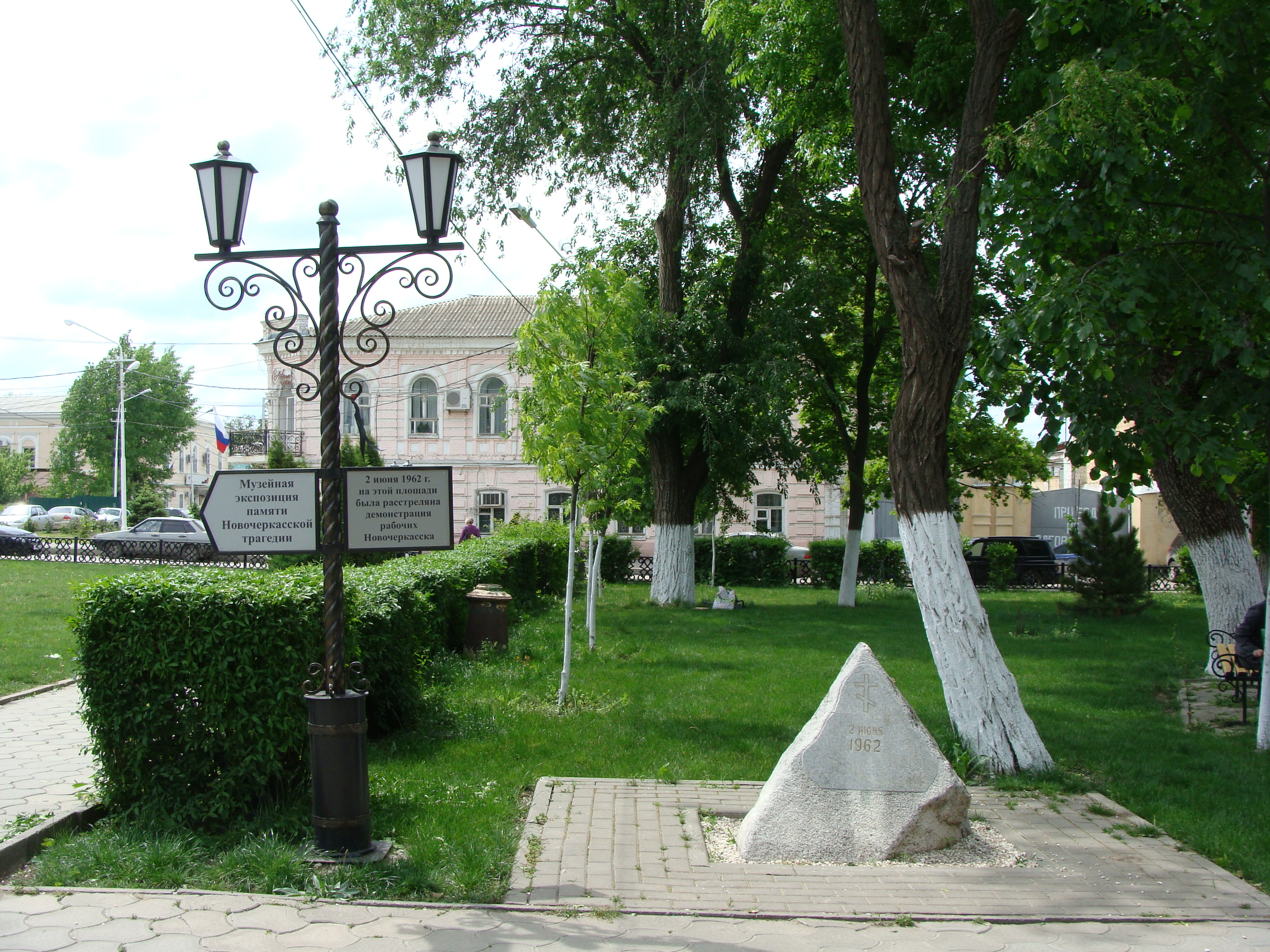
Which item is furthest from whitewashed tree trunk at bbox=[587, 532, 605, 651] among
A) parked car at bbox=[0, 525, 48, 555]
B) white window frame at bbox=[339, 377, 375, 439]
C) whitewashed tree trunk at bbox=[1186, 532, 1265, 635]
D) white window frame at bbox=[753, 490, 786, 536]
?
parked car at bbox=[0, 525, 48, 555]

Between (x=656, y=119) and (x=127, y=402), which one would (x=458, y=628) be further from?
(x=127, y=402)

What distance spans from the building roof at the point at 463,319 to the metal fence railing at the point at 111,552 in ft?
34.7

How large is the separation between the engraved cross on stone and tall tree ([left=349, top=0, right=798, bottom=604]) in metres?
11.3

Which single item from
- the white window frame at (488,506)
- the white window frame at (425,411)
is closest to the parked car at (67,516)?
the white window frame at (425,411)

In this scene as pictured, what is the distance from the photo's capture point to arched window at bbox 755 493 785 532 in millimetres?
37969

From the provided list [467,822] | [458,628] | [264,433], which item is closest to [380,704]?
[467,822]

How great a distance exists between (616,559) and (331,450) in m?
23.9

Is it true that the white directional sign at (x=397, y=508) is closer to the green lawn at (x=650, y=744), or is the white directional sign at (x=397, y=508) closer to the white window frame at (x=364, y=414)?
the green lawn at (x=650, y=744)

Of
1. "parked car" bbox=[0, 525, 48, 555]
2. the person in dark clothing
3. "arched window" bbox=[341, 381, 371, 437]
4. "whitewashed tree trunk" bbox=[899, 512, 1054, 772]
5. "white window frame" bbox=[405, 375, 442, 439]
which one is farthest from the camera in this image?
"white window frame" bbox=[405, 375, 442, 439]

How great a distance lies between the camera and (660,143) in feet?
55.1

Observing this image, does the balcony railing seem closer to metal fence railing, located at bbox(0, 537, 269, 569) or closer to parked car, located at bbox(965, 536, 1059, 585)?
metal fence railing, located at bbox(0, 537, 269, 569)

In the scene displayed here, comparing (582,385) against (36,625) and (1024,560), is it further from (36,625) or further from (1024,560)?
(1024,560)

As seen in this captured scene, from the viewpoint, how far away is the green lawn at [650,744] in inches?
197

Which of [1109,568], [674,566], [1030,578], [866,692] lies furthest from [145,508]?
[866,692]
